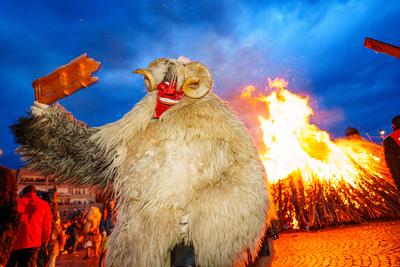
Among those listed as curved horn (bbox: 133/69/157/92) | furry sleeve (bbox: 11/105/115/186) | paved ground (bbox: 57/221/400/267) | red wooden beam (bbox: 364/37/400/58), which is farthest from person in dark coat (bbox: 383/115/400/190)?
furry sleeve (bbox: 11/105/115/186)

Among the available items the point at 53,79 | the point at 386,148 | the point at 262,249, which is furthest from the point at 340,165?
the point at 53,79

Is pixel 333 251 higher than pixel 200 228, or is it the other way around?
pixel 200 228

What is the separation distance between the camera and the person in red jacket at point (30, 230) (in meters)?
4.79

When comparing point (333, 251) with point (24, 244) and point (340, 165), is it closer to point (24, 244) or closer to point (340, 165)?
point (340, 165)

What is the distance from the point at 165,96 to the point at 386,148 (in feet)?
→ 14.5

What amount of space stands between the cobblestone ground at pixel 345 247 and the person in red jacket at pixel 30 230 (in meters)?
5.82

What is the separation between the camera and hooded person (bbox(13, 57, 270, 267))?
6.75 feet

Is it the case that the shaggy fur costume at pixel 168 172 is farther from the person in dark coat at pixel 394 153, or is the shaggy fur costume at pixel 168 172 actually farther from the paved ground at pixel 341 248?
the paved ground at pixel 341 248

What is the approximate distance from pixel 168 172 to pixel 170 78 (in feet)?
3.32

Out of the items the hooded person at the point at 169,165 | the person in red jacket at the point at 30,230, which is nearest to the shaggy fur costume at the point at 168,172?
the hooded person at the point at 169,165

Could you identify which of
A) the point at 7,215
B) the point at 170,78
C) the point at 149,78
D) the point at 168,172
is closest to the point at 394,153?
the point at 170,78

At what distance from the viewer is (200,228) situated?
2.01m

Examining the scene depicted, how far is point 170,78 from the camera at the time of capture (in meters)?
2.69

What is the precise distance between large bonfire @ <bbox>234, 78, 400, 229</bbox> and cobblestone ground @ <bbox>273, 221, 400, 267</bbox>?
0.79 meters
